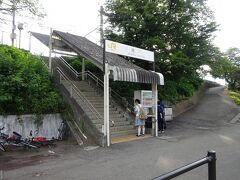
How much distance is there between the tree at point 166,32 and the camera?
1834cm

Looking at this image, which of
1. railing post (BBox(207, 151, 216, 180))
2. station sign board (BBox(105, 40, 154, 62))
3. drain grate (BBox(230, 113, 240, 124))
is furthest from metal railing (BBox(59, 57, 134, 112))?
railing post (BBox(207, 151, 216, 180))

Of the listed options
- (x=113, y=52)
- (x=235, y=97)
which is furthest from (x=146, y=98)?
(x=235, y=97)

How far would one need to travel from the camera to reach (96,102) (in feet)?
51.0

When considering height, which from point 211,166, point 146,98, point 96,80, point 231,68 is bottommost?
point 211,166

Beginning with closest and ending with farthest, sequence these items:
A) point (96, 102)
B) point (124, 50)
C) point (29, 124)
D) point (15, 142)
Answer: point (15, 142)
point (29, 124)
point (124, 50)
point (96, 102)

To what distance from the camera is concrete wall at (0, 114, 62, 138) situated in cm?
1126

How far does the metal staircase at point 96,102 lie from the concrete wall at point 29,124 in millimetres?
1516

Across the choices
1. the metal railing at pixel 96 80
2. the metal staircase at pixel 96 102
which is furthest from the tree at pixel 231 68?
the metal staircase at pixel 96 102

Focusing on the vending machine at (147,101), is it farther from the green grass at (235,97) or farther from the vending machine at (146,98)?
the green grass at (235,97)

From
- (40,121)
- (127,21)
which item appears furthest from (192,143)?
(127,21)

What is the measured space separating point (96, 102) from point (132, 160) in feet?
22.4

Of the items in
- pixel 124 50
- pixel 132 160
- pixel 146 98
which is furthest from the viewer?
pixel 146 98

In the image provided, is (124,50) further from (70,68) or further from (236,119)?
(236,119)

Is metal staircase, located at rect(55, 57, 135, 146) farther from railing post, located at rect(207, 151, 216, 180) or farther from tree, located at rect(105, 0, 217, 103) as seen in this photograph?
railing post, located at rect(207, 151, 216, 180)
